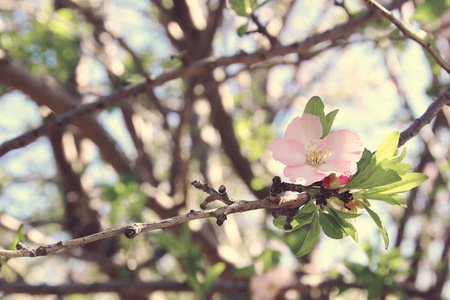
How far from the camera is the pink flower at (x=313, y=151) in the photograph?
27.5 inches

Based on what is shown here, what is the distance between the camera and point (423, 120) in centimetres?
79

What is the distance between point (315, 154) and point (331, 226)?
14cm

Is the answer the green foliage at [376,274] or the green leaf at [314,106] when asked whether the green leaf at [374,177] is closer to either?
the green leaf at [314,106]

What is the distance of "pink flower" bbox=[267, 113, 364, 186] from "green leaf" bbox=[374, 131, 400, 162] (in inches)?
1.7

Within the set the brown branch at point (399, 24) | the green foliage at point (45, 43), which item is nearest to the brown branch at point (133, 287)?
the green foliage at point (45, 43)

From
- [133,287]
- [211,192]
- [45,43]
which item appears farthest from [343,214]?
[45,43]

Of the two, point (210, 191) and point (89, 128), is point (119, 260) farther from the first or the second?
point (210, 191)

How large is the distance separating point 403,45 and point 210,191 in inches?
58.0

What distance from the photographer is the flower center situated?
28.7 inches

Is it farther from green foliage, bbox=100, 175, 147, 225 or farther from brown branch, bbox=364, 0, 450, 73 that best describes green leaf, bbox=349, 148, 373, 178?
green foliage, bbox=100, 175, 147, 225

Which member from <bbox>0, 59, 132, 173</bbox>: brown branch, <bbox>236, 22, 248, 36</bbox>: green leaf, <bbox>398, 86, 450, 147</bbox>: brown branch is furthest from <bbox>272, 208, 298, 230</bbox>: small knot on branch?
<bbox>0, 59, 132, 173</bbox>: brown branch

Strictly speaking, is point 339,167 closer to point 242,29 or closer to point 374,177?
point 374,177

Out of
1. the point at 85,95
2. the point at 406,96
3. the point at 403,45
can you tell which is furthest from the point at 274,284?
the point at 406,96

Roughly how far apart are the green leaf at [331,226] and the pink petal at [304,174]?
0.26 feet
